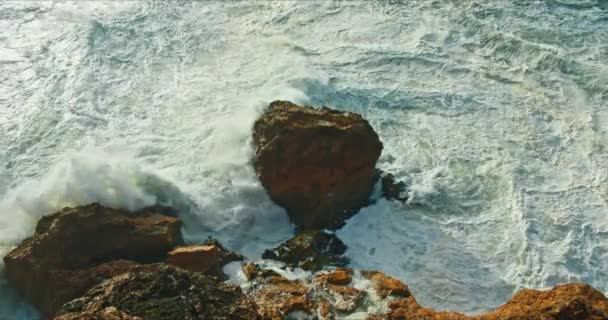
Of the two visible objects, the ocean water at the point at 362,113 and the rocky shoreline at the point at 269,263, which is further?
the ocean water at the point at 362,113

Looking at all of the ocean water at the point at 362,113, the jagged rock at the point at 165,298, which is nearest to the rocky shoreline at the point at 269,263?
the jagged rock at the point at 165,298

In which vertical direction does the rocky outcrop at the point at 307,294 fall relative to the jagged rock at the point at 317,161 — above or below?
below

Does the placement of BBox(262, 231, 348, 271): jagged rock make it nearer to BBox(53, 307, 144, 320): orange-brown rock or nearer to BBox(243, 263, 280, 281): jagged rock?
BBox(243, 263, 280, 281): jagged rock

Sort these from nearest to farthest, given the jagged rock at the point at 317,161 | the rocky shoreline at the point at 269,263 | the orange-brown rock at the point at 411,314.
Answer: the rocky shoreline at the point at 269,263 < the orange-brown rock at the point at 411,314 < the jagged rock at the point at 317,161

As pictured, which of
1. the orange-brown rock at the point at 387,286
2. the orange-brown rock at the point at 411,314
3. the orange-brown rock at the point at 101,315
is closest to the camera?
the orange-brown rock at the point at 101,315

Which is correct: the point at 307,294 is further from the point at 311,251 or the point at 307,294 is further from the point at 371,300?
the point at 311,251

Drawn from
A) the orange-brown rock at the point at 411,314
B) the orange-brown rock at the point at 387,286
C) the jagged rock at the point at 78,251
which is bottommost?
the orange-brown rock at the point at 387,286

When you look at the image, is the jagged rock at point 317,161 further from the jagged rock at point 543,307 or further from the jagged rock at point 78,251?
the jagged rock at point 543,307
